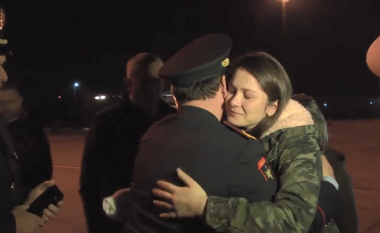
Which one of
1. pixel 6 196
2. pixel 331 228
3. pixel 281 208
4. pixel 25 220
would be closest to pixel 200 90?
pixel 281 208

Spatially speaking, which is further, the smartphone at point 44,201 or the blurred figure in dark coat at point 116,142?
the blurred figure in dark coat at point 116,142

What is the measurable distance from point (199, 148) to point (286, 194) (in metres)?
0.34

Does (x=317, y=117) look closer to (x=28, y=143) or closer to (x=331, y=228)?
(x=331, y=228)

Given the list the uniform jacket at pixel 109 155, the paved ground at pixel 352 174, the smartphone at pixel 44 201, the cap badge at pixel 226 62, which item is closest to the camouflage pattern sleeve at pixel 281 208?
the cap badge at pixel 226 62

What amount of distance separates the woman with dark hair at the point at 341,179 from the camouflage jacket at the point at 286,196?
221 mm

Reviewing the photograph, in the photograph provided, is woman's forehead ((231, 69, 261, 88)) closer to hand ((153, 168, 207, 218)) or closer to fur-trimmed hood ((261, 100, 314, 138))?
fur-trimmed hood ((261, 100, 314, 138))

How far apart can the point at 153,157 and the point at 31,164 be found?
8.72 feet

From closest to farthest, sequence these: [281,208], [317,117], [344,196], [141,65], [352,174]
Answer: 1. [281,208]
2. [344,196]
3. [317,117]
4. [141,65]
5. [352,174]

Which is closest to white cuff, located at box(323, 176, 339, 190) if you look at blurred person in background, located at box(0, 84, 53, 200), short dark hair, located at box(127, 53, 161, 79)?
short dark hair, located at box(127, 53, 161, 79)

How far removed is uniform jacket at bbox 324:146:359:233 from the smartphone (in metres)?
1.41

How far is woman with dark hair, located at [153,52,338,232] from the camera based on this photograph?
5.32 feet

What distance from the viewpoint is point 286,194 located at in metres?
1.68

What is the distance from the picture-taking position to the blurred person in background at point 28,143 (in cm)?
410

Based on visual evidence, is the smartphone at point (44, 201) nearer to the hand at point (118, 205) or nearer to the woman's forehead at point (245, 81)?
the hand at point (118, 205)
